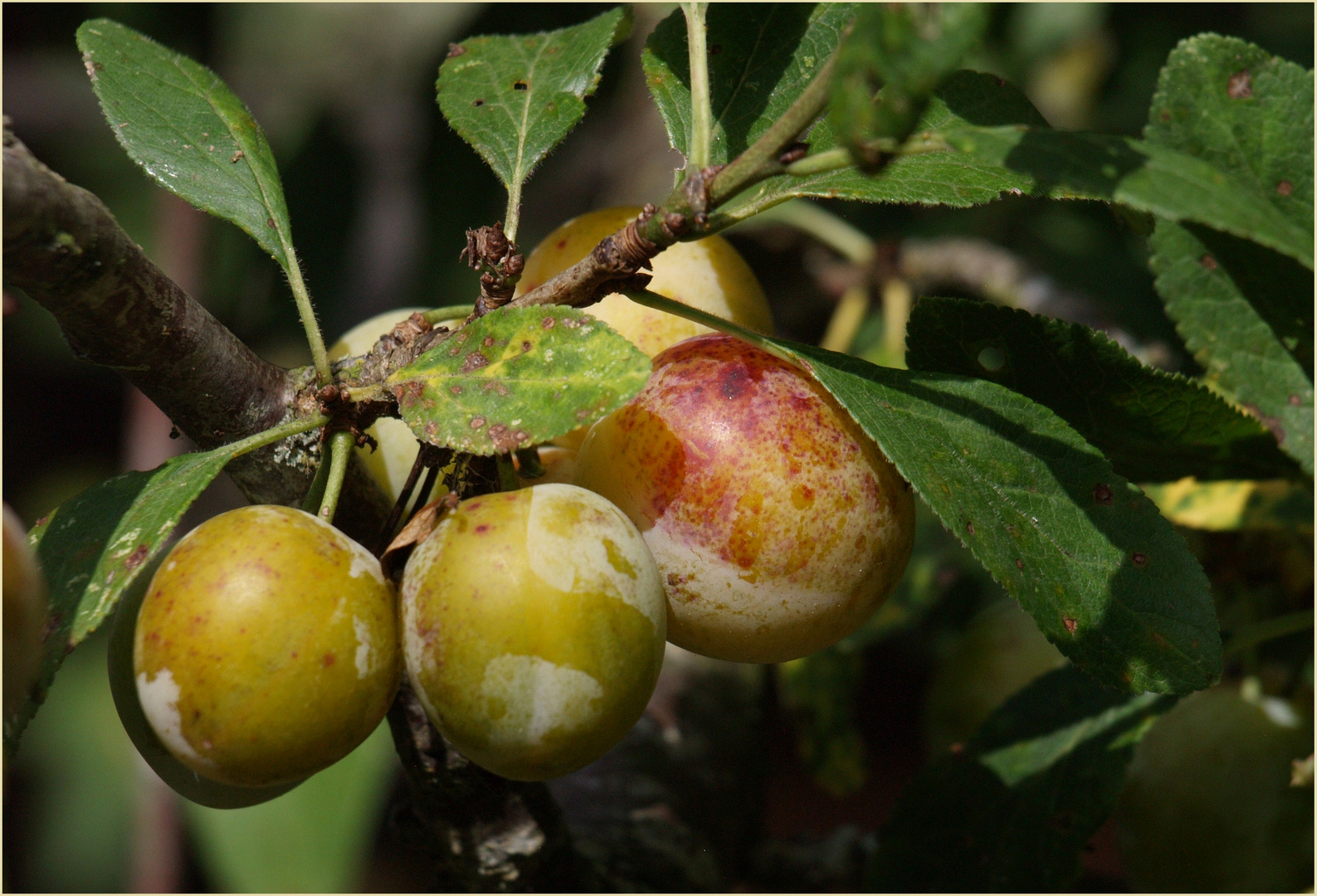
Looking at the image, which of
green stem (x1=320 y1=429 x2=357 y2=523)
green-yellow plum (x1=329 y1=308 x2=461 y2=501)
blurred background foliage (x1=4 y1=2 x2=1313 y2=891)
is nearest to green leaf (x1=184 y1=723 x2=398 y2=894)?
blurred background foliage (x1=4 y1=2 x2=1313 y2=891)

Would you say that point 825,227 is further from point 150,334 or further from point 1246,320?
point 150,334

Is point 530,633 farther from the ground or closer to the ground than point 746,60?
closer to the ground

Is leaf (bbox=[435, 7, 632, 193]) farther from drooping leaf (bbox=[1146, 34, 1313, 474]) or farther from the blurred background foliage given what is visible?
the blurred background foliage

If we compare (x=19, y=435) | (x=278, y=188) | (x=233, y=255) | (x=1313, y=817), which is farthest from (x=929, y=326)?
(x=19, y=435)

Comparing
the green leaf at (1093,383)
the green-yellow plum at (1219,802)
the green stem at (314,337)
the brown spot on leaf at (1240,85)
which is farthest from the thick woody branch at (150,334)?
the green-yellow plum at (1219,802)

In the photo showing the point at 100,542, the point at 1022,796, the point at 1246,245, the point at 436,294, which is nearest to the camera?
the point at 100,542

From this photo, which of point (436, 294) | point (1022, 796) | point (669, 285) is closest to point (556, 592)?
point (669, 285)

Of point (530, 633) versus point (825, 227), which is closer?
point (530, 633)

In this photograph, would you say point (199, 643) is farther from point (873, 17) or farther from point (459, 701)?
point (873, 17)
